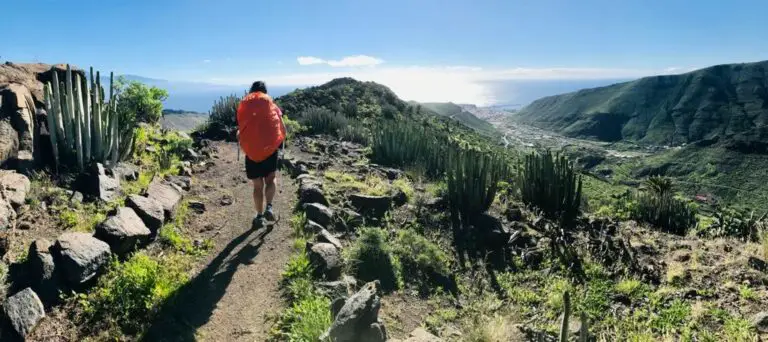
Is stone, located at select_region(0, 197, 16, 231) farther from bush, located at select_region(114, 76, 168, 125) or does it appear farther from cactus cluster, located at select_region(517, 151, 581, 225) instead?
cactus cluster, located at select_region(517, 151, 581, 225)

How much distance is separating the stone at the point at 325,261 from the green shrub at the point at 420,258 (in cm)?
95

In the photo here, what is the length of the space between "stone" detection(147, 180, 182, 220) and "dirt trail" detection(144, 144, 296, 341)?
385 mm

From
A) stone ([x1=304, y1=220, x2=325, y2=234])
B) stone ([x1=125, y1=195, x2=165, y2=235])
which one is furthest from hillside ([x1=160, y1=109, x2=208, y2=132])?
stone ([x1=304, y1=220, x2=325, y2=234])

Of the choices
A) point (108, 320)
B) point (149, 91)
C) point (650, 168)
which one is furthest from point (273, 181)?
point (650, 168)

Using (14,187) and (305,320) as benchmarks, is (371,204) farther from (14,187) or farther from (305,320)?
(14,187)

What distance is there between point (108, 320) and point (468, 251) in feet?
15.5

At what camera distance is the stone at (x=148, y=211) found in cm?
582

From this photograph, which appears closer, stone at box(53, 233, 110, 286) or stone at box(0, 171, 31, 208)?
stone at box(53, 233, 110, 286)

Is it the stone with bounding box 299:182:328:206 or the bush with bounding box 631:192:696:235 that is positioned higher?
the stone with bounding box 299:182:328:206

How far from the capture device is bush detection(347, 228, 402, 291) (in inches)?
228

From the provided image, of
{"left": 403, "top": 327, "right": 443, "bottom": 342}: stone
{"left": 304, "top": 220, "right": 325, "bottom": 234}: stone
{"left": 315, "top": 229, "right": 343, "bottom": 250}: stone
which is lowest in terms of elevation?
{"left": 403, "top": 327, "right": 443, "bottom": 342}: stone

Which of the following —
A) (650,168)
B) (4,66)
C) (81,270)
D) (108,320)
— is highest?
(4,66)

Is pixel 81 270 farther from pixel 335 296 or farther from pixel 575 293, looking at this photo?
pixel 575 293

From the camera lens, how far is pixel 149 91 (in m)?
13.6
